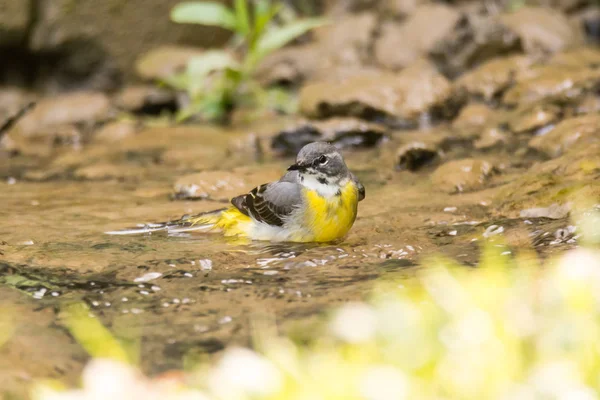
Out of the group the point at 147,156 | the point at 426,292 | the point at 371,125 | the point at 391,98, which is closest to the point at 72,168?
the point at 147,156

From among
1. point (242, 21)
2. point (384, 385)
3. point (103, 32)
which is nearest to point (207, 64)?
point (242, 21)

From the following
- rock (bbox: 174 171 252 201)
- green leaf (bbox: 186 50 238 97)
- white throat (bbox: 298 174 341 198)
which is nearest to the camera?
white throat (bbox: 298 174 341 198)

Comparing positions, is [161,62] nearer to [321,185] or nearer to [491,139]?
[491,139]

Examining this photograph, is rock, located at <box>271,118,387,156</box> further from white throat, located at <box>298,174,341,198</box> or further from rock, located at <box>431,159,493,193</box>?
white throat, located at <box>298,174,341,198</box>

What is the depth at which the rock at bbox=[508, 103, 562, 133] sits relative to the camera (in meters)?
8.32

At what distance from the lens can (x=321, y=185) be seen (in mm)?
5480

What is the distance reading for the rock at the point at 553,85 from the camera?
9266mm

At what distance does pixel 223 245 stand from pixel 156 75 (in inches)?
261

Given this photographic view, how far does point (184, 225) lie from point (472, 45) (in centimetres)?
658

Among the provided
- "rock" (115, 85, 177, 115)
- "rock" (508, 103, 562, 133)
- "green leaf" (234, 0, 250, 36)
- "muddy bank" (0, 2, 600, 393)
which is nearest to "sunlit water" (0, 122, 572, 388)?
"muddy bank" (0, 2, 600, 393)

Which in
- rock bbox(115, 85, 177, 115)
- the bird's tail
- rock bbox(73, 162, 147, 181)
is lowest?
rock bbox(73, 162, 147, 181)

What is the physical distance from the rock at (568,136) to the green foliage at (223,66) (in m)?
4.14

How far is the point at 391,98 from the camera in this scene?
9797mm

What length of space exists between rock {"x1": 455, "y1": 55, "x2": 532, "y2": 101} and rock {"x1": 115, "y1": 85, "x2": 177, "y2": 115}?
4.08 m
